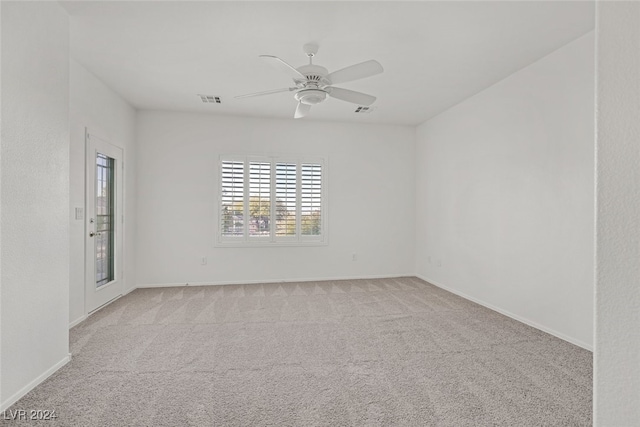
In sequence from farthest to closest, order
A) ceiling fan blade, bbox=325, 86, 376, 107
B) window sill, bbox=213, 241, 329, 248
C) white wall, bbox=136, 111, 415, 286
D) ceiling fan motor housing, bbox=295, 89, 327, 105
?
window sill, bbox=213, 241, 329, 248 → white wall, bbox=136, 111, 415, 286 → ceiling fan blade, bbox=325, 86, 376, 107 → ceiling fan motor housing, bbox=295, 89, 327, 105

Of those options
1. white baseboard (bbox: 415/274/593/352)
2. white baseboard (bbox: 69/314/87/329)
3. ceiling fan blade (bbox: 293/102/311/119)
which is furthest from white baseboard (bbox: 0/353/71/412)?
white baseboard (bbox: 415/274/593/352)

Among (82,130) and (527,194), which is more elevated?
(82,130)

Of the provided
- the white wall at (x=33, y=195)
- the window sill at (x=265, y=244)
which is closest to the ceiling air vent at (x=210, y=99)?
the white wall at (x=33, y=195)

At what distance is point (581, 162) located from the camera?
303cm

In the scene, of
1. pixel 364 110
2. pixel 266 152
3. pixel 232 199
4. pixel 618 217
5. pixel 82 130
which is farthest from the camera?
pixel 266 152

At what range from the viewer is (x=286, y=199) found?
5770 mm

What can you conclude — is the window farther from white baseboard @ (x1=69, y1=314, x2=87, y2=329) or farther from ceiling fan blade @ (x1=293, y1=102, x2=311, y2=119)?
white baseboard @ (x1=69, y1=314, x2=87, y2=329)

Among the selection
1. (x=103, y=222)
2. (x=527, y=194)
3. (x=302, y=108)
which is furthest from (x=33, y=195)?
(x=527, y=194)

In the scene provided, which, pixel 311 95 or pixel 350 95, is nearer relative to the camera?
pixel 311 95

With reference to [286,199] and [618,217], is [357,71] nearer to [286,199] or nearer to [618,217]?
[618,217]

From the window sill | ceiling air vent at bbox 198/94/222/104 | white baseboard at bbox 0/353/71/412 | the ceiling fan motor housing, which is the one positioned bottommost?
white baseboard at bbox 0/353/71/412

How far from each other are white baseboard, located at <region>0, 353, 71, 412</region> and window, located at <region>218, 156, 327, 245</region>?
10.0 ft

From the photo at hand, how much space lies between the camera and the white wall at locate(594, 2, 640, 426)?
0.69 m

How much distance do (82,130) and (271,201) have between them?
2.76m
